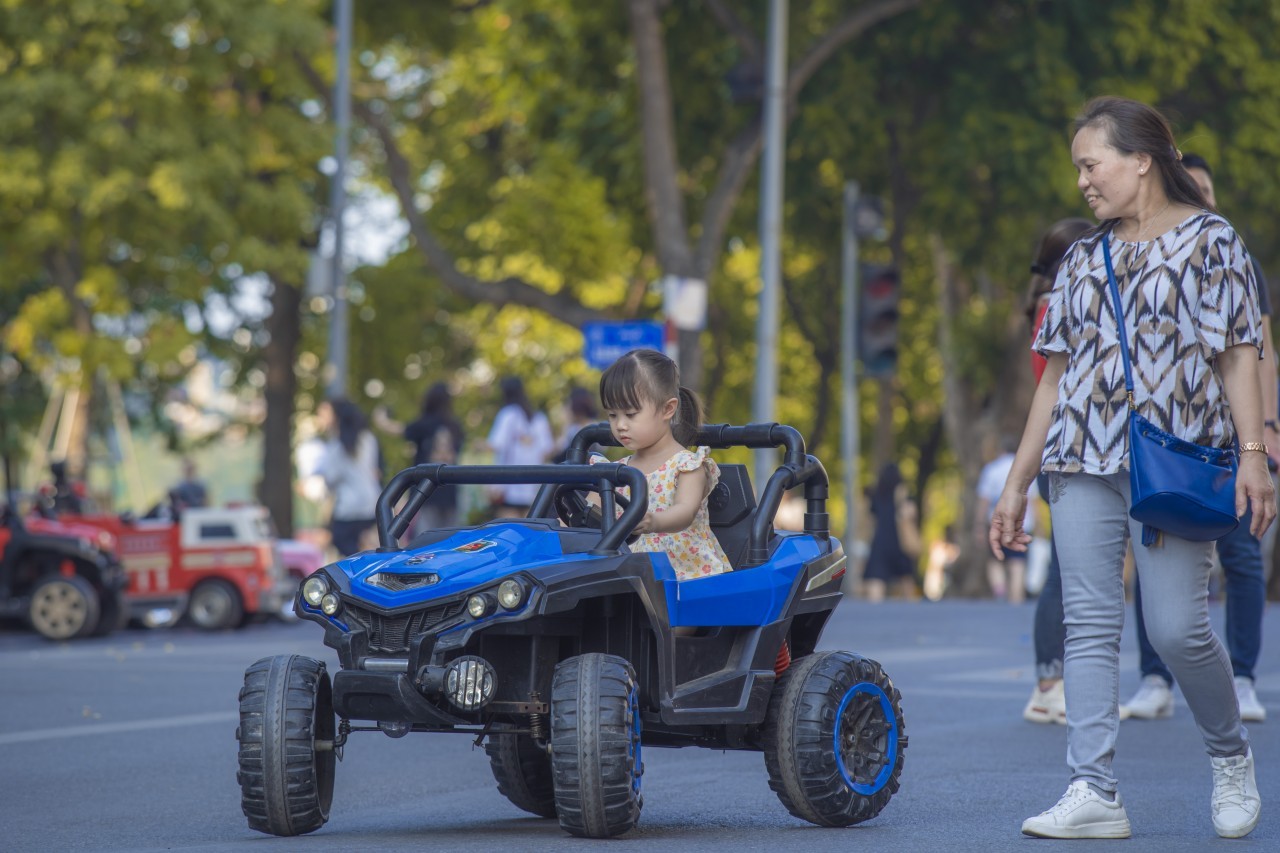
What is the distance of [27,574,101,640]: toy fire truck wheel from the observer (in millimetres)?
16609

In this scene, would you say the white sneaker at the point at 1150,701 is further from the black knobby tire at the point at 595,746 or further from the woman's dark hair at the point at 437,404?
the woman's dark hair at the point at 437,404

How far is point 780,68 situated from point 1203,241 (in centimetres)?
1687

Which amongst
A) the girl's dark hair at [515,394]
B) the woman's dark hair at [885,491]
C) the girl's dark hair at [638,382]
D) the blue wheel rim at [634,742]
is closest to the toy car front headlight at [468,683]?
the blue wheel rim at [634,742]

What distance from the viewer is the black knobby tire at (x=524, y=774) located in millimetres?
6329

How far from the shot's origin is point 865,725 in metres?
6.18

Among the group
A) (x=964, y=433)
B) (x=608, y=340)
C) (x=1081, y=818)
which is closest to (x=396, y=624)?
(x=1081, y=818)

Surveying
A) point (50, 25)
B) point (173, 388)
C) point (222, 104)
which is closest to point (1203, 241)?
point (50, 25)

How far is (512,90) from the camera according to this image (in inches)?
1032

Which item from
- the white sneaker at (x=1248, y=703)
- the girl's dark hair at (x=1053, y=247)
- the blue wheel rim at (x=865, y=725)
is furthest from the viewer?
the white sneaker at (x=1248, y=703)

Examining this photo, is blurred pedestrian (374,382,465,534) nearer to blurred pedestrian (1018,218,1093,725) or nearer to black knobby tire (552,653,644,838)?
blurred pedestrian (1018,218,1093,725)

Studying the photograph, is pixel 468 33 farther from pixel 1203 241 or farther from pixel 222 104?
pixel 1203 241

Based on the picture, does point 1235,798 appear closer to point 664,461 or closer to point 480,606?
point 664,461

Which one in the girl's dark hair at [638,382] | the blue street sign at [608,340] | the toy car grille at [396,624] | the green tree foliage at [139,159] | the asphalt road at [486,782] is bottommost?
the asphalt road at [486,782]

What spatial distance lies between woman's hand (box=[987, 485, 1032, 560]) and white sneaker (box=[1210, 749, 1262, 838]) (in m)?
0.79
